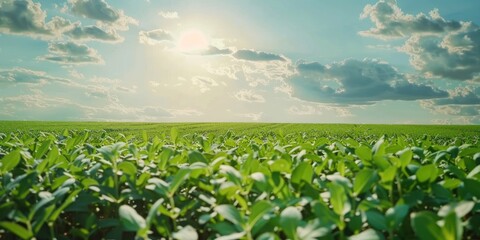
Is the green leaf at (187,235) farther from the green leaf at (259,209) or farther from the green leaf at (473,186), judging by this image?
the green leaf at (473,186)

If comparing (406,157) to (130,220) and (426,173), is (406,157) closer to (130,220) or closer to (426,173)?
(426,173)

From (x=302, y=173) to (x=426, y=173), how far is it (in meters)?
0.62

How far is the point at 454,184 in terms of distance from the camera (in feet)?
6.97

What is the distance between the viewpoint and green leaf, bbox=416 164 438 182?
2.00 meters

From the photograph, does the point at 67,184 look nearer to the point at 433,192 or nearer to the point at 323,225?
the point at 323,225

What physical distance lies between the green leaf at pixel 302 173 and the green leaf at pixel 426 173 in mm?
547

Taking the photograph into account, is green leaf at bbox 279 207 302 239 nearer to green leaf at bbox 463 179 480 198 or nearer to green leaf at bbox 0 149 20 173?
green leaf at bbox 463 179 480 198

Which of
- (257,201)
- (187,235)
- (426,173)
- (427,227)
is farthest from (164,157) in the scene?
(427,227)

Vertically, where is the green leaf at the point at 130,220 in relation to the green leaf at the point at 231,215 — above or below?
below

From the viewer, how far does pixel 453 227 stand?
1.31 metres

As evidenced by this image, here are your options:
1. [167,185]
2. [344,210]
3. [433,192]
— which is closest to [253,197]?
[167,185]

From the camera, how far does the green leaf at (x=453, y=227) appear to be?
129 cm

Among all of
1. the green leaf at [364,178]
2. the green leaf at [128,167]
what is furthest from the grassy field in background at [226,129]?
the green leaf at [364,178]

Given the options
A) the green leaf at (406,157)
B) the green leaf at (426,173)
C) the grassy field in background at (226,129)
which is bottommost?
the grassy field in background at (226,129)
